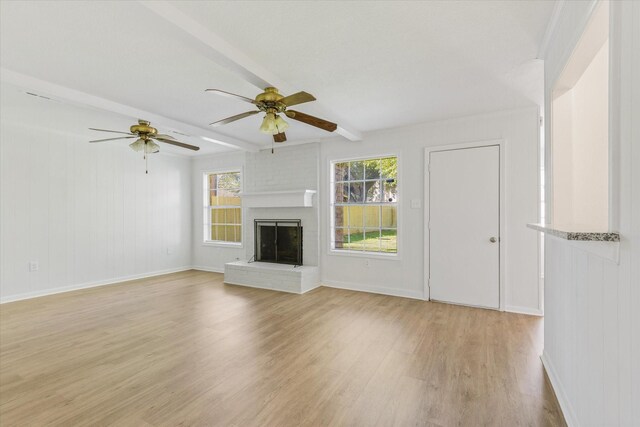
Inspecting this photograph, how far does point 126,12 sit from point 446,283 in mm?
4428

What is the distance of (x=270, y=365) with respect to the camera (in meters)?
2.49

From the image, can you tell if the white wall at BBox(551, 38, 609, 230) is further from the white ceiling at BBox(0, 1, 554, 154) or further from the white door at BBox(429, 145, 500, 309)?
the white door at BBox(429, 145, 500, 309)

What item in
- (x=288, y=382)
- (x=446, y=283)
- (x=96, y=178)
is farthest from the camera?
(x=96, y=178)

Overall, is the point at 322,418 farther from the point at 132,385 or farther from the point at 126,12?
the point at 126,12

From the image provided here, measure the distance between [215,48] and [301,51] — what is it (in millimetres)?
657

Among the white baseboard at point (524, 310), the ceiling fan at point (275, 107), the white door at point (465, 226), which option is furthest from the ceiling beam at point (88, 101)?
the white baseboard at point (524, 310)

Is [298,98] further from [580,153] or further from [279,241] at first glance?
[279,241]

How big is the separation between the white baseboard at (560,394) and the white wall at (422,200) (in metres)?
1.59

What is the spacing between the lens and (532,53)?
247 centimetres

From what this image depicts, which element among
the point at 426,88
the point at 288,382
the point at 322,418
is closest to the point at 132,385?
the point at 288,382

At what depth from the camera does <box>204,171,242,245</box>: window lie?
21.3 ft

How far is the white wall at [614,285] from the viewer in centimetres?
103

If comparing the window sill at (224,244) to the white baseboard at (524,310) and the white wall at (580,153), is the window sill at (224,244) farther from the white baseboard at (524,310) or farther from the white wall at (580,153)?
the white wall at (580,153)

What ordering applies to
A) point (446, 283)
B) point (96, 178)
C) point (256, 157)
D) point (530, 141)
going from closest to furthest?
point (530, 141), point (446, 283), point (96, 178), point (256, 157)
